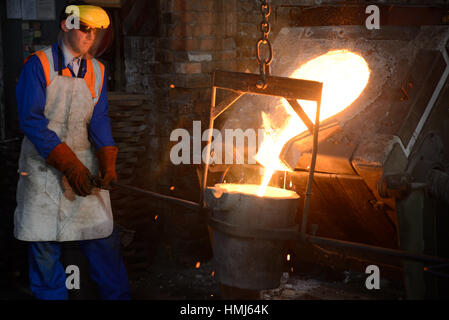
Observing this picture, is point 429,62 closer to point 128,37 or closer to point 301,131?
point 301,131

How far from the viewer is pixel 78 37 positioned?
3.64m

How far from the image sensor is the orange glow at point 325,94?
345 cm

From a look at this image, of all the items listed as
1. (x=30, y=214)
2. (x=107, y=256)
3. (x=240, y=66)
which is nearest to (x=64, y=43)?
(x=30, y=214)

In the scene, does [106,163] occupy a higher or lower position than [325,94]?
lower

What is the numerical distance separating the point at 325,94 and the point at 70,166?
66.4 inches

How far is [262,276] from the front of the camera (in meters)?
3.01

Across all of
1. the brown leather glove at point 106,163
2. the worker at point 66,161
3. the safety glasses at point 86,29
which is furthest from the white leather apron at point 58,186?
the safety glasses at point 86,29

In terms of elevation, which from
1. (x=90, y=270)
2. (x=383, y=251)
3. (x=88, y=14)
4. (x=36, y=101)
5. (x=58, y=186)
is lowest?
(x=90, y=270)

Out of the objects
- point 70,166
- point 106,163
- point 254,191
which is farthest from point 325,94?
point 70,166

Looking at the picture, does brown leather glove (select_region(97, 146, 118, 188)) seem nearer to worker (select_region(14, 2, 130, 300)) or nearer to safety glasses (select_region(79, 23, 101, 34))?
worker (select_region(14, 2, 130, 300))

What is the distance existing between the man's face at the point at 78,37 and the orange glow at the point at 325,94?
4.16 ft

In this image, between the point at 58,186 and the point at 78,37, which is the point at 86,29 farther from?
the point at 58,186

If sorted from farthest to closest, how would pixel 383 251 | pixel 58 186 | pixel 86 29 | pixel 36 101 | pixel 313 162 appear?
pixel 58 186 < pixel 86 29 < pixel 36 101 < pixel 313 162 < pixel 383 251

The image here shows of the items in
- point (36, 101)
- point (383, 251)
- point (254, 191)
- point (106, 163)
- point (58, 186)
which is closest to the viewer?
point (383, 251)
